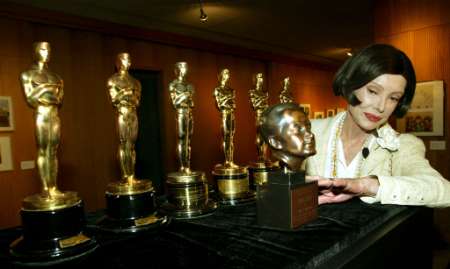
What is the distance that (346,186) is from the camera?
49.8 inches

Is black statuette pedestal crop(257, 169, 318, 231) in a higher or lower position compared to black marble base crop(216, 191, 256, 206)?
higher

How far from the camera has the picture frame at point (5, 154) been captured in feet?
13.0

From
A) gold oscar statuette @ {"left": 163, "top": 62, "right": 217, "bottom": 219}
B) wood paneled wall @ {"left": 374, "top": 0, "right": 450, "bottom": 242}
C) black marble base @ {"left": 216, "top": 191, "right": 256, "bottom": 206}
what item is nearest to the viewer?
gold oscar statuette @ {"left": 163, "top": 62, "right": 217, "bottom": 219}

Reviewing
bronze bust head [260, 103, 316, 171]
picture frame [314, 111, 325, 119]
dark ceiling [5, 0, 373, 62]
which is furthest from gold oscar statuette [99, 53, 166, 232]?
picture frame [314, 111, 325, 119]

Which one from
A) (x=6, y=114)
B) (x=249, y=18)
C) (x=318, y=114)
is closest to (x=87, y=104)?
(x=6, y=114)

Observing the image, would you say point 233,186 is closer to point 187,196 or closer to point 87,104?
point 187,196

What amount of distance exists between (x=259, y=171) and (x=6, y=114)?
3.48 metres

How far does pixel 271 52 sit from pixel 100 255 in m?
6.88

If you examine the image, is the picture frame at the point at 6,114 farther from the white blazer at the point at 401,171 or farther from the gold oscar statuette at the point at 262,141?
the white blazer at the point at 401,171

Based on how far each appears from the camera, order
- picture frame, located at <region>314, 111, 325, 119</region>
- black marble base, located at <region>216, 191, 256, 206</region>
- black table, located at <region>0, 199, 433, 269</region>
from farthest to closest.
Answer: picture frame, located at <region>314, 111, 325, 119</region> → black marble base, located at <region>216, 191, 256, 206</region> → black table, located at <region>0, 199, 433, 269</region>

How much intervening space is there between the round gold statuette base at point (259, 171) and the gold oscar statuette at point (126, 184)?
2.14 ft

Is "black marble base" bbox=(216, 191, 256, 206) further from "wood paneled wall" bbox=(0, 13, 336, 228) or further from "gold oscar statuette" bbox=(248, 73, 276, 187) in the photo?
"wood paneled wall" bbox=(0, 13, 336, 228)

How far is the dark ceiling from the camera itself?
4332 millimetres

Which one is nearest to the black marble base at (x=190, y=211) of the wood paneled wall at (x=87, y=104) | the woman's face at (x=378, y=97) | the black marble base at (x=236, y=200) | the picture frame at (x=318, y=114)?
the black marble base at (x=236, y=200)
